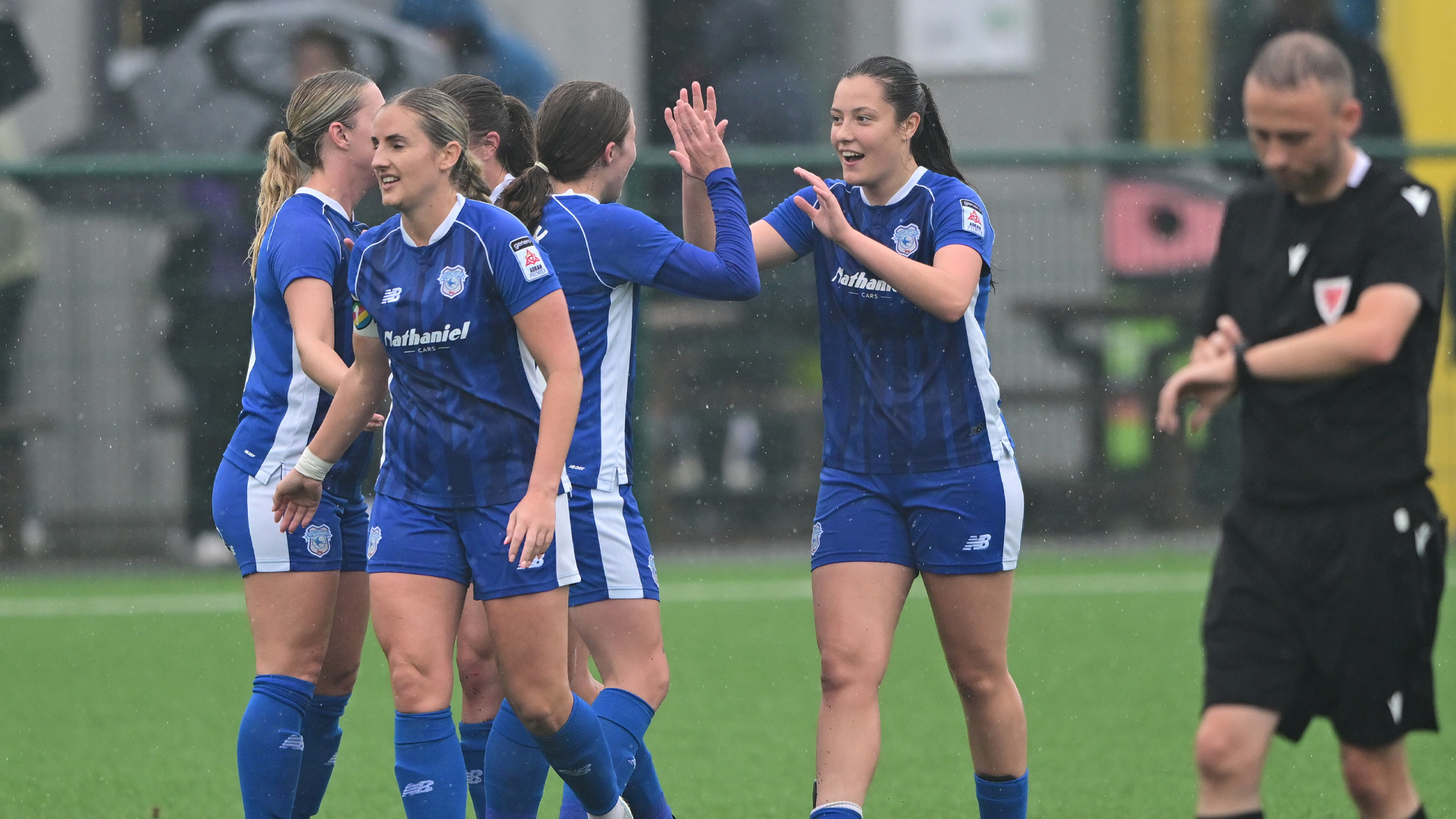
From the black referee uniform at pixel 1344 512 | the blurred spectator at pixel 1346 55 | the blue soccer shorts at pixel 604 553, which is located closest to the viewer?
the black referee uniform at pixel 1344 512

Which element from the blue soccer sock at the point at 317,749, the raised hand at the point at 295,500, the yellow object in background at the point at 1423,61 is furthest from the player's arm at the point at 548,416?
the yellow object in background at the point at 1423,61

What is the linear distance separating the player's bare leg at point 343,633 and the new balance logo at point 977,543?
1578mm

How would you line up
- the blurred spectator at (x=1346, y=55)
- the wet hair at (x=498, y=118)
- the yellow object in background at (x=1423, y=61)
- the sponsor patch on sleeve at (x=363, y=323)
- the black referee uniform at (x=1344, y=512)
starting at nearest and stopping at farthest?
the black referee uniform at (x=1344, y=512), the sponsor patch on sleeve at (x=363, y=323), the wet hair at (x=498, y=118), the blurred spectator at (x=1346, y=55), the yellow object in background at (x=1423, y=61)

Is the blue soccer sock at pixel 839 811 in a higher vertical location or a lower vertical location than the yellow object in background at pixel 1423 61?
lower

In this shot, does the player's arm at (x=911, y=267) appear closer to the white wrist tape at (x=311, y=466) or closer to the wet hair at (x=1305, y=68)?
the wet hair at (x=1305, y=68)

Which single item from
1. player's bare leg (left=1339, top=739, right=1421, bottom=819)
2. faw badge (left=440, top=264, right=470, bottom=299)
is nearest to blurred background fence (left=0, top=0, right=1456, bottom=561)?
faw badge (left=440, top=264, right=470, bottom=299)

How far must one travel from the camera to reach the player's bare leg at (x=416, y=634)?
3.85 meters

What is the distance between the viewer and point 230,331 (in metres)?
10.6

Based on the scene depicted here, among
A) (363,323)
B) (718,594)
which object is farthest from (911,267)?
(718,594)

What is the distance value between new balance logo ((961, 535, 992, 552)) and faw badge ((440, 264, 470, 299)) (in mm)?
1408

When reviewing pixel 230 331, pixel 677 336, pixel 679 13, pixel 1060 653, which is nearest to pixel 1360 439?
pixel 1060 653

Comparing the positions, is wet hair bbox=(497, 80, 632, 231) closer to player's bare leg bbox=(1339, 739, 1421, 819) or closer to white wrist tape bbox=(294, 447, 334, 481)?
white wrist tape bbox=(294, 447, 334, 481)

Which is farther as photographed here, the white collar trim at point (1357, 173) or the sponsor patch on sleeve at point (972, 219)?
the sponsor patch on sleeve at point (972, 219)

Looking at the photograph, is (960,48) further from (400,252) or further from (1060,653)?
(400,252)
